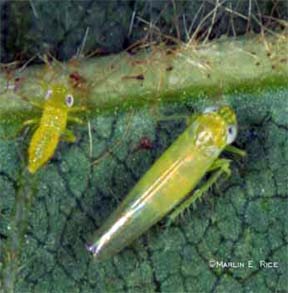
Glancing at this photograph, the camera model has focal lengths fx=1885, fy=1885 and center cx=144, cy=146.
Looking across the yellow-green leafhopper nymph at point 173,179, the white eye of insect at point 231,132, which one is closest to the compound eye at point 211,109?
the yellow-green leafhopper nymph at point 173,179

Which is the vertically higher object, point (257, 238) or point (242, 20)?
point (242, 20)

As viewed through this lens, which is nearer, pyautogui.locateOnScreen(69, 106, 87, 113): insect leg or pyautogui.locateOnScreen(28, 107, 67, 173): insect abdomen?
pyautogui.locateOnScreen(28, 107, 67, 173): insect abdomen

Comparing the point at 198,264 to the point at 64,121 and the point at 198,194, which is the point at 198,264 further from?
the point at 64,121

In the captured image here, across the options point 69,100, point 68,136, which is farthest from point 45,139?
point 69,100

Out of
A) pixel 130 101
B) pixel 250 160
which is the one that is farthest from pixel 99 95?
pixel 250 160

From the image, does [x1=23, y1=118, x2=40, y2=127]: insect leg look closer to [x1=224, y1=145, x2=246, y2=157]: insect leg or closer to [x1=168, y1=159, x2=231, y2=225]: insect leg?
[x1=168, y1=159, x2=231, y2=225]: insect leg

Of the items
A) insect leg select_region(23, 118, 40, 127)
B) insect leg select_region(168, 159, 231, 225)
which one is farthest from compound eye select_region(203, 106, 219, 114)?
insect leg select_region(23, 118, 40, 127)
